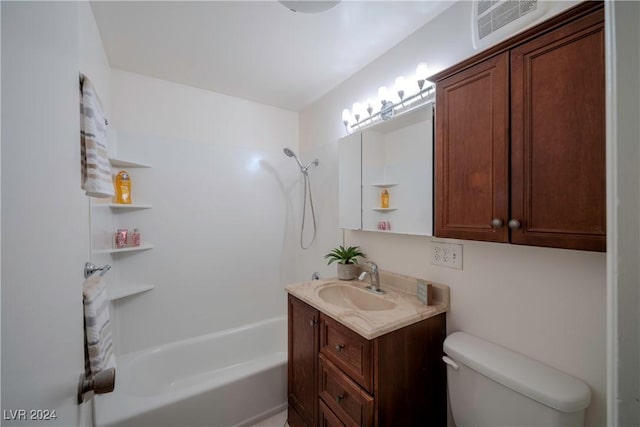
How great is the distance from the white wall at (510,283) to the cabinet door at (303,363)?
650mm

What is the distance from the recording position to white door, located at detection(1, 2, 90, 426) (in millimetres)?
347

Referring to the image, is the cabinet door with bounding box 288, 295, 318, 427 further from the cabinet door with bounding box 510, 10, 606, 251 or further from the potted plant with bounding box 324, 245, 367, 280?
the cabinet door with bounding box 510, 10, 606, 251

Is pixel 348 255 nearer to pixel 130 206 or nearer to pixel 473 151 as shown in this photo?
pixel 473 151

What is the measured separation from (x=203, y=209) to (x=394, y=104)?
179 cm

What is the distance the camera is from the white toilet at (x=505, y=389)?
857 mm

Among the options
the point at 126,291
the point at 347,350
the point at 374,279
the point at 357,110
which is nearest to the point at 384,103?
the point at 357,110

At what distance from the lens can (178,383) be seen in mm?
2043

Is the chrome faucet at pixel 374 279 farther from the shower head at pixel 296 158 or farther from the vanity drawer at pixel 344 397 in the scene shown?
the shower head at pixel 296 158

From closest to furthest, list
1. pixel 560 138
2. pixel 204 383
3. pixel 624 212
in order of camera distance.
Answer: pixel 624 212
pixel 560 138
pixel 204 383

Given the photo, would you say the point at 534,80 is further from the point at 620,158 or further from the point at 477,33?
the point at 620,158

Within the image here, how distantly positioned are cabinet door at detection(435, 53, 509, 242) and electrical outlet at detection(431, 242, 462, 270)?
0.28 m

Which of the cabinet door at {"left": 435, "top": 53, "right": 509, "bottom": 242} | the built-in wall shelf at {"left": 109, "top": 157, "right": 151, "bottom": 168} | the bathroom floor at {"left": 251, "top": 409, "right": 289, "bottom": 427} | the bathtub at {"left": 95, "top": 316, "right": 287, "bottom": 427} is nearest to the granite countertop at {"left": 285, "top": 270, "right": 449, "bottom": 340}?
the cabinet door at {"left": 435, "top": 53, "right": 509, "bottom": 242}

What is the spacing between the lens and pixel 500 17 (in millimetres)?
967

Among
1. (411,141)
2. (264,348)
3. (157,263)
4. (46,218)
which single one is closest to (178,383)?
(264,348)
